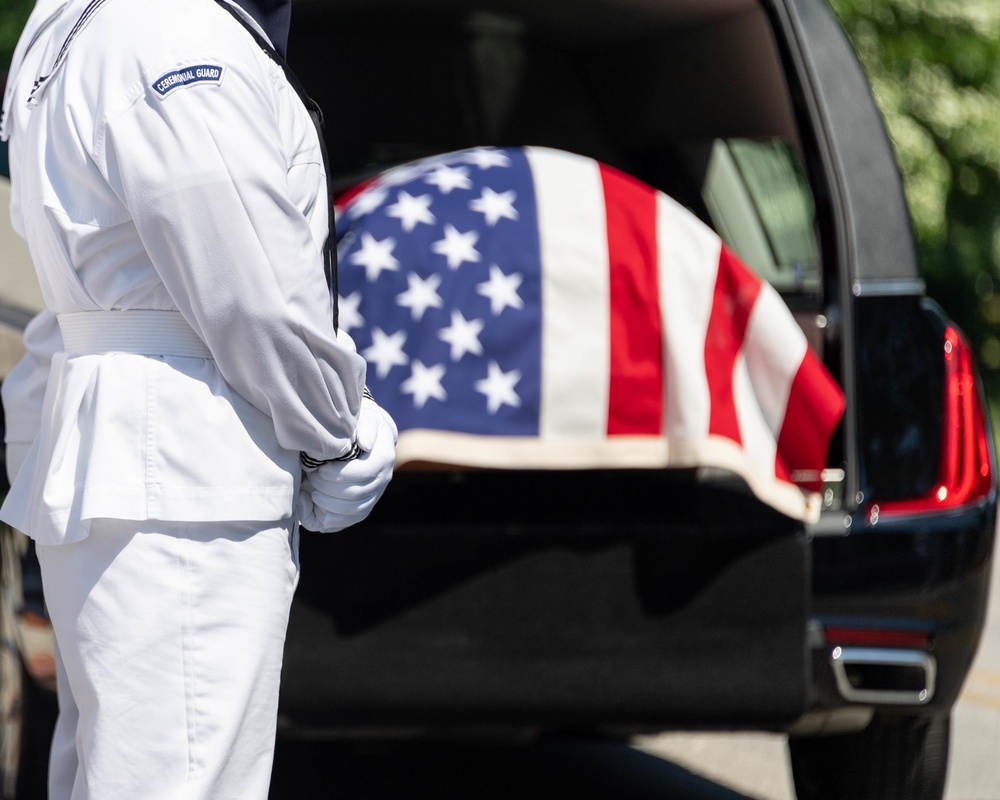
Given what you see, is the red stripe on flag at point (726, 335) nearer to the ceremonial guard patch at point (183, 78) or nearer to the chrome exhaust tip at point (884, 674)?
the chrome exhaust tip at point (884, 674)

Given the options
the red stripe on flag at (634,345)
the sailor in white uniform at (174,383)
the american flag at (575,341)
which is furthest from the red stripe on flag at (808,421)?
the sailor in white uniform at (174,383)

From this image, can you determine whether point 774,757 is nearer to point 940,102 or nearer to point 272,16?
point 272,16

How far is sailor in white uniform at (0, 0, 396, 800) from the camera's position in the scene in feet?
6.25

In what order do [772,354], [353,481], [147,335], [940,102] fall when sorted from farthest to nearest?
[940,102], [772,354], [353,481], [147,335]

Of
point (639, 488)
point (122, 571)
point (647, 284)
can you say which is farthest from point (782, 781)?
point (122, 571)

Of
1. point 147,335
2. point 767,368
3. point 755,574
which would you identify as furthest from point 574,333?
point 147,335

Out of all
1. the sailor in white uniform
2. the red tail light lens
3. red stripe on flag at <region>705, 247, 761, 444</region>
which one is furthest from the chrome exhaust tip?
the sailor in white uniform

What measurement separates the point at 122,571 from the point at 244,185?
1.74ft

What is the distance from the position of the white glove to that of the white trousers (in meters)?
0.13

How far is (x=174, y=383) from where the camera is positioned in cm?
197

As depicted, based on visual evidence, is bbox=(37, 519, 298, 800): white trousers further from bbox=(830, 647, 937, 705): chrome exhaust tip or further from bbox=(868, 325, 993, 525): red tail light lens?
bbox=(868, 325, 993, 525): red tail light lens

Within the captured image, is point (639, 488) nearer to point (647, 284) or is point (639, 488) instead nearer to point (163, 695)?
point (647, 284)

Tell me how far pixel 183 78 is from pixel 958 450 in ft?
5.91

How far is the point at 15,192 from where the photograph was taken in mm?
2201
